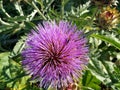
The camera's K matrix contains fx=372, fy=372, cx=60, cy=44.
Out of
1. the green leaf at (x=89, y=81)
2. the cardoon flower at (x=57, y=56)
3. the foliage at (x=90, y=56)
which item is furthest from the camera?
the green leaf at (x=89, y=81)

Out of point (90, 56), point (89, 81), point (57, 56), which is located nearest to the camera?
point (57, 56)

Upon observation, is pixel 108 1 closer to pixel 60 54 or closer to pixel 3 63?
pixel 60 54

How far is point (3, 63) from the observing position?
8.09ft

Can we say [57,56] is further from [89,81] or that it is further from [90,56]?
[89,81]

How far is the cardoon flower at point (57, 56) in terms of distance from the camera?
191cm

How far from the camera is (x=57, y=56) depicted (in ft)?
6.28

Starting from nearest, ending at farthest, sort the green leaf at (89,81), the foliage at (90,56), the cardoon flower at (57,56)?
the cardoon flower at (57,56), the foliage at (90,56), the green leaf at (89,81)

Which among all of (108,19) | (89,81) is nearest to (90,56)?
(89,81)

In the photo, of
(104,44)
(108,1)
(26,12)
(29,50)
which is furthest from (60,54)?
(26,12)

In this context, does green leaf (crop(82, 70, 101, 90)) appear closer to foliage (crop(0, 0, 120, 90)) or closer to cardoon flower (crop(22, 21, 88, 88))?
foliage (crop(0, 0, 120, 90))

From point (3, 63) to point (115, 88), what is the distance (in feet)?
2.48

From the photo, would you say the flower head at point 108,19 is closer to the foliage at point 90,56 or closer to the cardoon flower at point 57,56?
the foliage at point 90,56

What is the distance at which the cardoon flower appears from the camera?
6.26 feet

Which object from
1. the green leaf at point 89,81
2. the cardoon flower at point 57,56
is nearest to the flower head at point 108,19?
the green leaf at point 89,81
